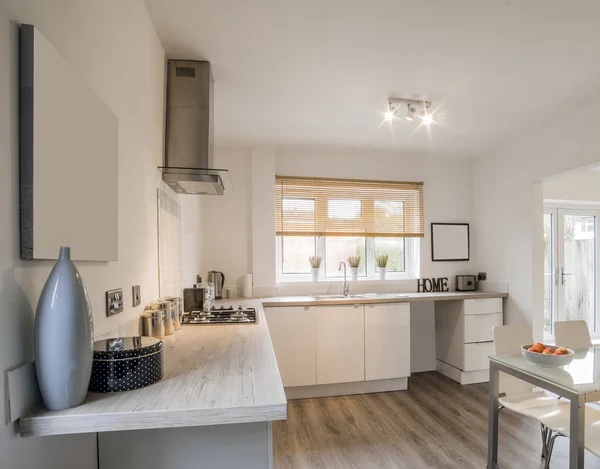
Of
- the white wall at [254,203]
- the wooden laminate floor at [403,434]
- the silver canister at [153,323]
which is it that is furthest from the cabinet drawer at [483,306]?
the silver canister at [153,323]

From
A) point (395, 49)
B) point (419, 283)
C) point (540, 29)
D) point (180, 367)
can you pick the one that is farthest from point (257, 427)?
point (419, 283)

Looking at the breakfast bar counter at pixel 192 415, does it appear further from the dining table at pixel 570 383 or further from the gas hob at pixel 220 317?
the dining table at pixel 570 383

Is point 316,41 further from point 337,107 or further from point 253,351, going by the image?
point 253,351

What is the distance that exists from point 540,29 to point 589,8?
0.20 metres

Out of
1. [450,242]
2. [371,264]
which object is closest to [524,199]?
[450,242]

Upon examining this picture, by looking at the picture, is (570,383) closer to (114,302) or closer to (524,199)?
(114,302)

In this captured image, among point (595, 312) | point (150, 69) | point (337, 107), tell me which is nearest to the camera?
point (150, 69)

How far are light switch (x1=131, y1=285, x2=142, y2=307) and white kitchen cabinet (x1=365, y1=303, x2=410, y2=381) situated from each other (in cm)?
234

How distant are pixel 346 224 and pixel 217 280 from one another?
153 centimetres

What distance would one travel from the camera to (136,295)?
1628 mm

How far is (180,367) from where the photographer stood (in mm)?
1288

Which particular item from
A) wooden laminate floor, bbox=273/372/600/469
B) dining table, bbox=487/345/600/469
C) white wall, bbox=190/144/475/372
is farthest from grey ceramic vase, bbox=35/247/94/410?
white wall, bbox=190/144/475/372

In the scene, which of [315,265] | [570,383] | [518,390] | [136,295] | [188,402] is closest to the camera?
[188,402]

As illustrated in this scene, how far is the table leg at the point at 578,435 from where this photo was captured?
5.40 ft
